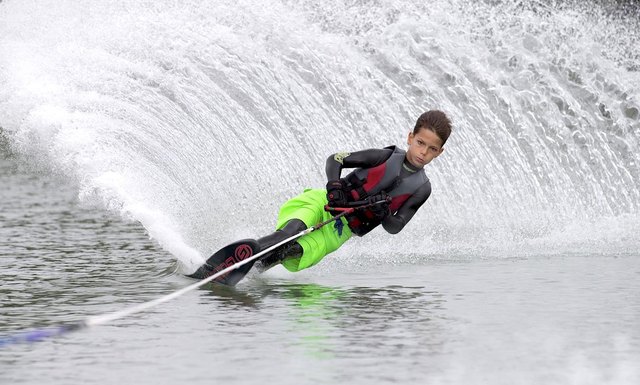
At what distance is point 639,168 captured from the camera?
12.3m

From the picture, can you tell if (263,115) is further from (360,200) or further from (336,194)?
(336,194)

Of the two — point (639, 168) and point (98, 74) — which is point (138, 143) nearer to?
point (98, 74)

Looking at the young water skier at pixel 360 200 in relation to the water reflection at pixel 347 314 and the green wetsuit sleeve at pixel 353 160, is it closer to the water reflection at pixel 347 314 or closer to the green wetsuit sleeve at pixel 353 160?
the green wetsuit sleeve at pixel 353 160

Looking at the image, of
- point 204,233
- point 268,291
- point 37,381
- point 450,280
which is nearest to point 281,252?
point 268,291

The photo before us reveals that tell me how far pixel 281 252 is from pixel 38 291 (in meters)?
1.45

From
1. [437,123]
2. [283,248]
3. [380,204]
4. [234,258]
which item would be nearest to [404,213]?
[380,204]

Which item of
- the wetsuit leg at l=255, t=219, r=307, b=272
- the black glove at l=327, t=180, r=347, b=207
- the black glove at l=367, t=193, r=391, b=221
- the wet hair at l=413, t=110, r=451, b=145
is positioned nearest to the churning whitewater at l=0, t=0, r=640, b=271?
the wetsuit leg at l=255, t=219, r=307, b=272

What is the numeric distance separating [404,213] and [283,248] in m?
0.77

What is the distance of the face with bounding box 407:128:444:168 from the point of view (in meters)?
7.45

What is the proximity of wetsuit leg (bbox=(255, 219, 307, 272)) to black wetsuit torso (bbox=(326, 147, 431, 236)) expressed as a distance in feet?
1.18

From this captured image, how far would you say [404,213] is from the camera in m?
7.68

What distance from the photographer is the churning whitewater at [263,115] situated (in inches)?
364

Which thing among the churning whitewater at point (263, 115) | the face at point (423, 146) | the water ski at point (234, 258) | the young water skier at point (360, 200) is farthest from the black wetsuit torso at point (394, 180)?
the churning whitewater at point (263, 115)

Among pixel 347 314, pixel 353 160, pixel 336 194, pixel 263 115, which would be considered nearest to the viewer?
pixel 347 314
